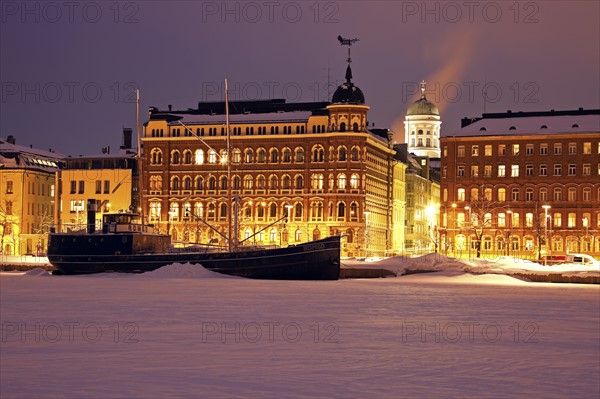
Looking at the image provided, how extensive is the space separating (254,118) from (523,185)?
103ft

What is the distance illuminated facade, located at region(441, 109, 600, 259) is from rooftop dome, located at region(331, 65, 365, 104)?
11.4 meters

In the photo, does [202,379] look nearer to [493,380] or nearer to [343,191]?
[493,380]

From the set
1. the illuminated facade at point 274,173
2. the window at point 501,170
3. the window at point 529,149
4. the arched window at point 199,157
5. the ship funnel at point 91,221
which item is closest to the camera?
the ship funnel at point 91,221

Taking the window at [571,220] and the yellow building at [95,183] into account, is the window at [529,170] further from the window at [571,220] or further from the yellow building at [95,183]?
the yellow building at [95,183]

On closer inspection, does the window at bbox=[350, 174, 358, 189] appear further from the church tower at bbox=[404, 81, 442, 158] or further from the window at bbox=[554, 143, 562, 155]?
the church tower at bbox=[404, 81, 442, 158]

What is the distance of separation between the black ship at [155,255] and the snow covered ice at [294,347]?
86.7 feet

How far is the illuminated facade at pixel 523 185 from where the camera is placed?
117250mm

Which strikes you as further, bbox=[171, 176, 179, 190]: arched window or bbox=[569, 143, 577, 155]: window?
bbox=[171, 176, 179, 190]: arched window

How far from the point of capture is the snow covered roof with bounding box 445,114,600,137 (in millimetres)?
119750

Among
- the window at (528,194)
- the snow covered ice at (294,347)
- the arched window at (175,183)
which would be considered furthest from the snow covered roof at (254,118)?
the snow covered ice at (294,347)

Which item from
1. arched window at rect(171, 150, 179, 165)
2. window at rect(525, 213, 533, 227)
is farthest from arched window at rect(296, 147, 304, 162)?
window at rect(525, 213, 533, 227)

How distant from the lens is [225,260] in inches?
2761

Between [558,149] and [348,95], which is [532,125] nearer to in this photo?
[558,149]

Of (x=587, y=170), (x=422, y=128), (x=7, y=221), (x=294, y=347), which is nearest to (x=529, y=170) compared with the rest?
(x=587, y=170)
